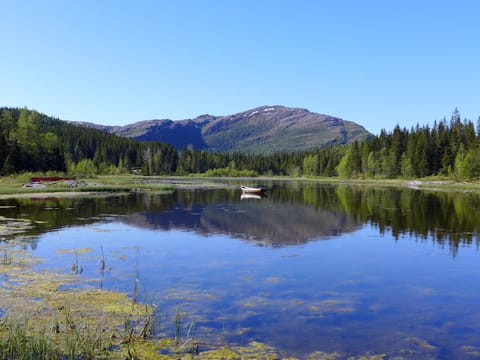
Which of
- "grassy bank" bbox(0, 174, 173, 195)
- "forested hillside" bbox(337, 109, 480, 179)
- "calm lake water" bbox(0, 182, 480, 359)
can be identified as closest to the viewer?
"calm lake water" bbox(0, 182, 480, 359)

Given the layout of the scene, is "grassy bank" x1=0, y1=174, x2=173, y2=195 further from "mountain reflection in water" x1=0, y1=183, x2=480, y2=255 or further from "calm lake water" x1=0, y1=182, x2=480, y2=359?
"calm lake water" x1=0, y1=182, x2=480, y2=359

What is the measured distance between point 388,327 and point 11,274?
1930cm

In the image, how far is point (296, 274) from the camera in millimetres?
24703

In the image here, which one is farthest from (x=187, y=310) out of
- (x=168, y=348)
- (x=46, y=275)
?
(x=46, y=275)

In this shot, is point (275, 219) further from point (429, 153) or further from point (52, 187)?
point (429, 153)

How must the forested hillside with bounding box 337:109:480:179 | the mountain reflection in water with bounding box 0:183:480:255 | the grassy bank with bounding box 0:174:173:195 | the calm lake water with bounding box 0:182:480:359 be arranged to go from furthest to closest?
the forested hillside with bounding box 337:109:480:179 → the grassy bank with bounding box 0:174:173:195 → the mountain reflection in water with bounding box 0:183:480:255 → the calm lake water with bounding box 0:182:480:359

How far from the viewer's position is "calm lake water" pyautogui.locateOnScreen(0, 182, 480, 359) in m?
15.4

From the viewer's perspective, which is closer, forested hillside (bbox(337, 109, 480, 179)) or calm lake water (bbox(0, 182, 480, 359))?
calm lake water (bbox(0, 182, 480, 359))

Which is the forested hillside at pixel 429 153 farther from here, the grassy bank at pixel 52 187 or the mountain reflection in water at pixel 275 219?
the grassy bank at pixel 52 187

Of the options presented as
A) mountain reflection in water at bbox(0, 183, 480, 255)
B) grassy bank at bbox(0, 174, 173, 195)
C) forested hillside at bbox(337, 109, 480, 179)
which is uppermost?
forested hillside at bbox(337, 109, 480, 179)

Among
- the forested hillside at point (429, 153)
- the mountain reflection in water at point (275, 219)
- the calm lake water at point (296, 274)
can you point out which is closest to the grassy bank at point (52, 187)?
the mountain reflection in water at point (275, 219)

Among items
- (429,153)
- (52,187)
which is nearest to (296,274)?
(52,187)

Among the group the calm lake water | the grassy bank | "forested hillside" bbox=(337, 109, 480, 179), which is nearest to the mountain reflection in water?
the calm lake water

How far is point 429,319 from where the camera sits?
17.2 meters
